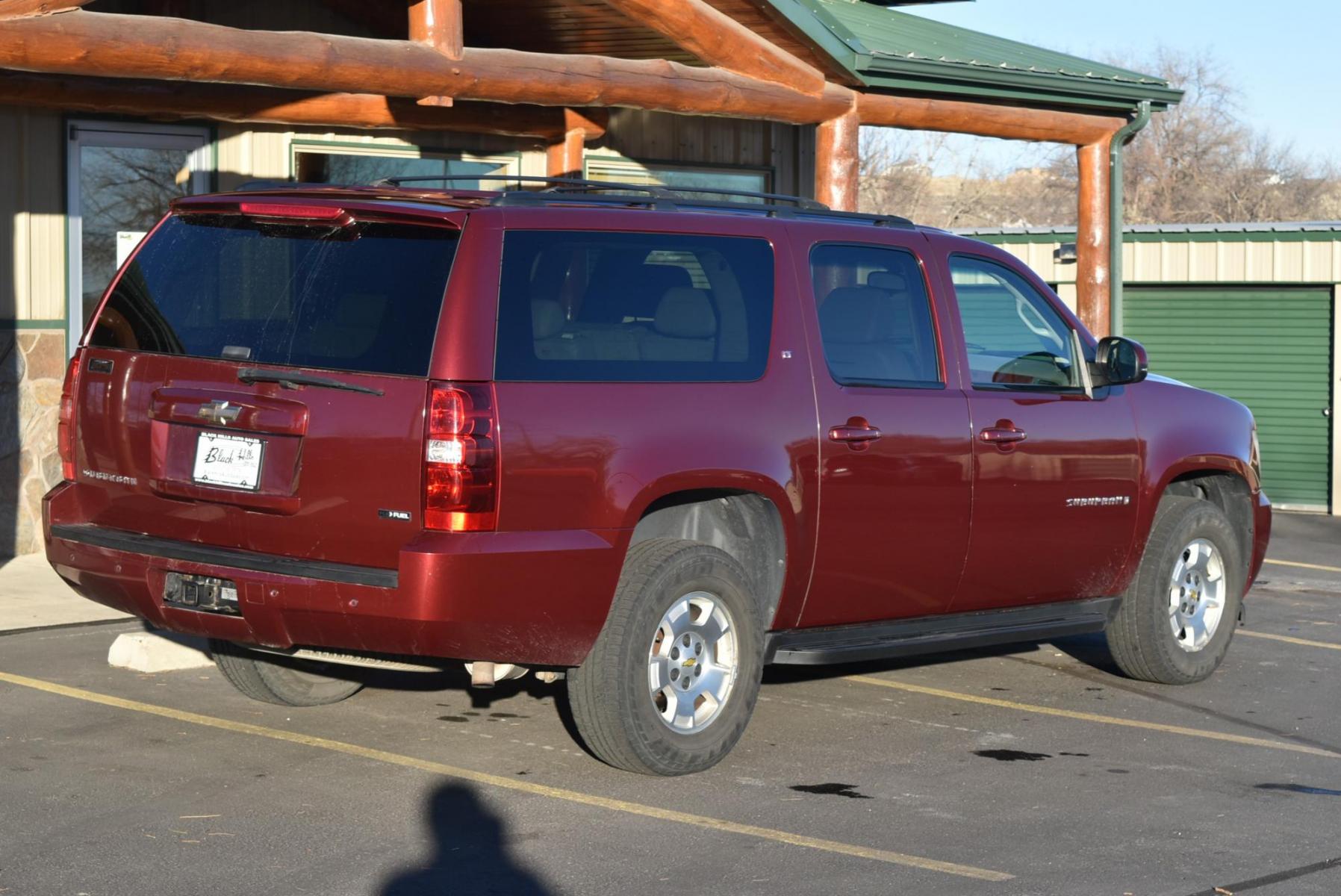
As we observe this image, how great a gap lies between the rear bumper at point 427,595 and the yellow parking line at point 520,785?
49 cm

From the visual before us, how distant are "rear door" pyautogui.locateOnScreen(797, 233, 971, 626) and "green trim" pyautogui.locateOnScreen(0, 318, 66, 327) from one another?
6.77 m

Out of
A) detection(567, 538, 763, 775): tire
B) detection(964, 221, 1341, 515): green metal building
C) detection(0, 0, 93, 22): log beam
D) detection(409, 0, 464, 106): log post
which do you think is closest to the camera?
detection(567, 538, 763, 775): tire

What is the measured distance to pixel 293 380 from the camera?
6277 millimetres

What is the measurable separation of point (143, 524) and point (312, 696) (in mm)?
1437

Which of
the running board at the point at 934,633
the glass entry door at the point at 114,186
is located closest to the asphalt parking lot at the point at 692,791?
the running board at the point at 934,633

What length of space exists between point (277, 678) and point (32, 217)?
575 cm

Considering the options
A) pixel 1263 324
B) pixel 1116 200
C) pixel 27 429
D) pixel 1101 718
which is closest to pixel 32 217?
pixel 27 429

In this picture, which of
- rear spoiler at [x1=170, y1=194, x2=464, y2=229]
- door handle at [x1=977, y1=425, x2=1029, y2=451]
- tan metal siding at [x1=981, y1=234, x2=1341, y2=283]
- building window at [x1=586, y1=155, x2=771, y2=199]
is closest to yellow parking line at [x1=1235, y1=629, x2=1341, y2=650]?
door handle at [x1=977, y1=425, x2=1029, y2=451]

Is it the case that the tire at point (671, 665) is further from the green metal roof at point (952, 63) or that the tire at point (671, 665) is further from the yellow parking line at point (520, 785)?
the green metal roof at point (952, 63)

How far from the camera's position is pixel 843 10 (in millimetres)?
15641

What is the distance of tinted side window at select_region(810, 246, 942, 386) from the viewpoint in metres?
7.38

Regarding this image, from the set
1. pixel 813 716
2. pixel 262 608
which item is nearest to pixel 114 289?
pixel 262 608

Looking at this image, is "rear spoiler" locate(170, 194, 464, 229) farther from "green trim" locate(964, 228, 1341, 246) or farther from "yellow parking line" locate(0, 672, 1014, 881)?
"green trim" locate(964, 228, 1341, 246)

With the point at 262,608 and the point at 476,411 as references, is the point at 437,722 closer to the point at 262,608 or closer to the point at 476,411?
the point at 262,608
